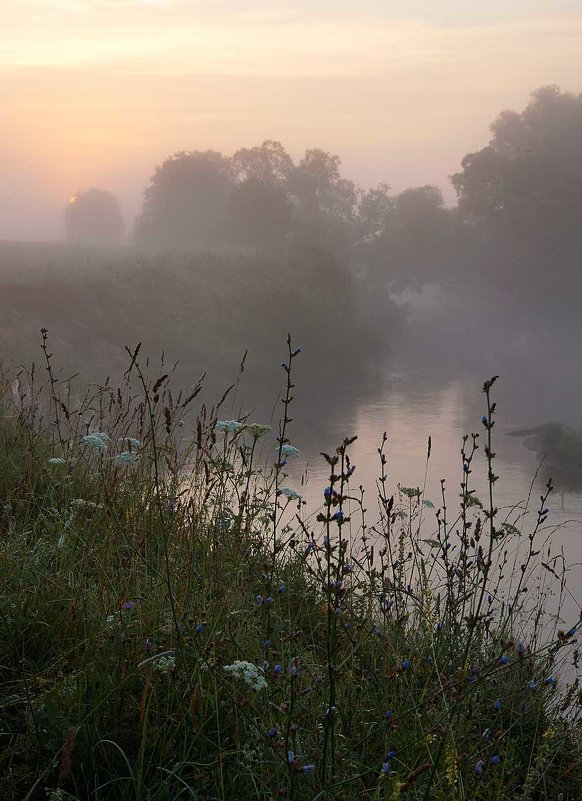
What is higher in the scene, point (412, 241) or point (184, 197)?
point (184, 197)

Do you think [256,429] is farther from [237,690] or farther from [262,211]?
[262,211]

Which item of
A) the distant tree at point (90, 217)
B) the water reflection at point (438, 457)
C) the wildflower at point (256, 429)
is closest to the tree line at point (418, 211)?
the water reflection at point (438, 457)

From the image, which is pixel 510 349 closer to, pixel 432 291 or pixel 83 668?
pixel 432 291

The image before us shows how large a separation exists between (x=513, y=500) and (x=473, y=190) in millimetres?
34544

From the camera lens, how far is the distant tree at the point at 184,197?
57.7m

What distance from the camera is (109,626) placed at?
3.02 meters

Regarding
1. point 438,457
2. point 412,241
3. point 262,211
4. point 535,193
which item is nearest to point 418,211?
point 412,241

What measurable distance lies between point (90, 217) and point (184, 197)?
88.7 feet

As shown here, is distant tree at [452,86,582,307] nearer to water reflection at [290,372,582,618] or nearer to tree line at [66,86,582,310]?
tree line at [66,86,582,310]

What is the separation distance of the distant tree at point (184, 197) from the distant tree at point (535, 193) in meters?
19.5

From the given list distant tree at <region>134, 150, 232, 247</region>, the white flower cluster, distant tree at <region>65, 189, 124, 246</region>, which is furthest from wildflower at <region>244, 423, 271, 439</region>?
distant tree at <region>65, 189, 124, 246</region>

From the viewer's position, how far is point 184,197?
59.1 m

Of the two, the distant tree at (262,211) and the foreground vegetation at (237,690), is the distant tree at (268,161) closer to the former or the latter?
the distant tree at (262,211)

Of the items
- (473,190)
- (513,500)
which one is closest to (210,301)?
(473,190)
